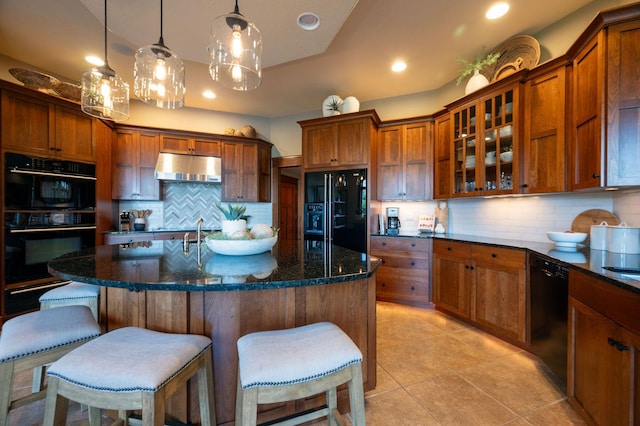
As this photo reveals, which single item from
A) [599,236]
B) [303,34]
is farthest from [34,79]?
[599,236]

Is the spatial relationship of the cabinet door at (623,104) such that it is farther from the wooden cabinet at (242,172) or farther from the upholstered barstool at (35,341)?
the wooden cabinet at (242,172)

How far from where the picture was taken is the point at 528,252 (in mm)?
2168

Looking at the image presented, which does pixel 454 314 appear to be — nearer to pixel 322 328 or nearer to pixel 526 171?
pixel 526 171

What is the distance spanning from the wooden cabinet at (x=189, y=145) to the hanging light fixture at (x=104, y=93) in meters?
1.96

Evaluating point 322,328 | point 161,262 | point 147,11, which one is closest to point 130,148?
point 147,11

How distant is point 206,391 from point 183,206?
3.82 metres

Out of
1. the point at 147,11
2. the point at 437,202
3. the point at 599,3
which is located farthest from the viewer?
the point at 437,202

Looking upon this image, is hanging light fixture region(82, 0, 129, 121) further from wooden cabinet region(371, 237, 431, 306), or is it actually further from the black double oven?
wooden cabinet region(371, 237, 431, 306)

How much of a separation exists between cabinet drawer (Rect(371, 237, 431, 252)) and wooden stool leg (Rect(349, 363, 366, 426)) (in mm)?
2475

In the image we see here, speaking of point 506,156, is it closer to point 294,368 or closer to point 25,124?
point 294,368

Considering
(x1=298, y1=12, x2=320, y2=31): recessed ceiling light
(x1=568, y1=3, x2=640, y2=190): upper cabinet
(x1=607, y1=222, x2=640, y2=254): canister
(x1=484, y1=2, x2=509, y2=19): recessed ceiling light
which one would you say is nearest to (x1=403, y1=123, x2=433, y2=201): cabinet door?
(x1=484, y1=2, x2=509, y2=19): recessed ceiling light

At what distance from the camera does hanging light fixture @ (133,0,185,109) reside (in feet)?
5.92

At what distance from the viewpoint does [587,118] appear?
1.90 metres

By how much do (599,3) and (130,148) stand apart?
5.33 meters
